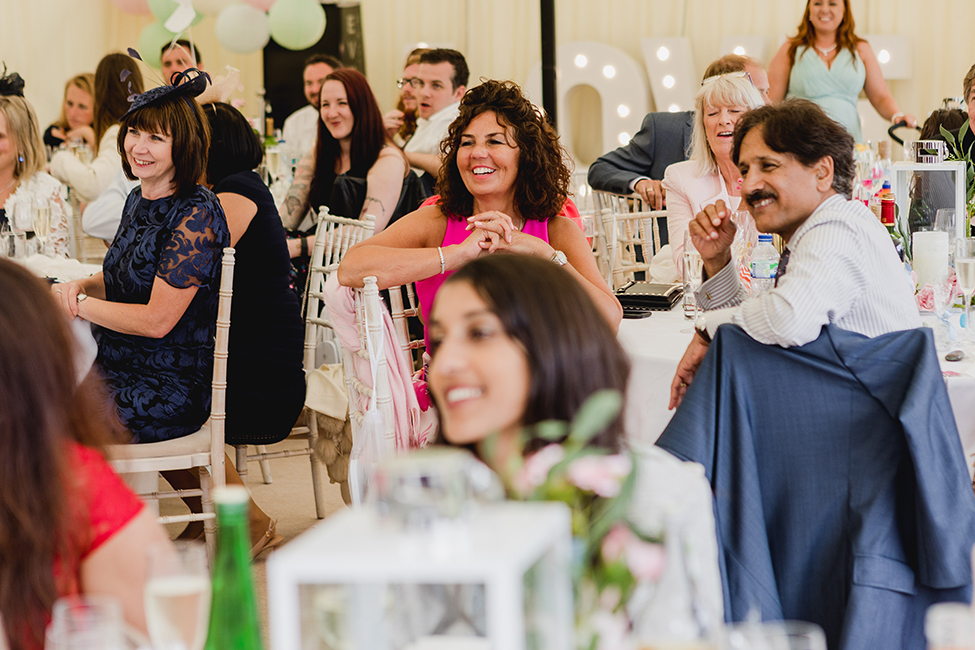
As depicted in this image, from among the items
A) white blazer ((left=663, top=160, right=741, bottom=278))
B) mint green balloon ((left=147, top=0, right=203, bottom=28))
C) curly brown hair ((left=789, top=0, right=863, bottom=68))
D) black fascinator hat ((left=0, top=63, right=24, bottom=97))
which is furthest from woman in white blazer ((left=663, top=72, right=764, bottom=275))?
mint green balloon ((left=147, top=0, right=203, bottom=28))

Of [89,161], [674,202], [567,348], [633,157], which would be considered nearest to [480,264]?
[567,348]

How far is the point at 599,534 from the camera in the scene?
2.45 feet

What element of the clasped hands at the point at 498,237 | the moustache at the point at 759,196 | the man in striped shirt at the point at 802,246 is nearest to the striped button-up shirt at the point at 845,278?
the man in striped shirt at the point at 802,246

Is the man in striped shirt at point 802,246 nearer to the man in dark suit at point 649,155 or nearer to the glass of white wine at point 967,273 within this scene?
the glass of white wine at point 967,273

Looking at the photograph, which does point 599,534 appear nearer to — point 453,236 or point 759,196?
point 759,196

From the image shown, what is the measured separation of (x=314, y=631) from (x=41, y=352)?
22.8 inches

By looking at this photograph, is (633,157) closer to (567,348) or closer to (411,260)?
(411,260)

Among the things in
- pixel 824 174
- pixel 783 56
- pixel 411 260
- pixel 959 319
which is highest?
pixel 783 56

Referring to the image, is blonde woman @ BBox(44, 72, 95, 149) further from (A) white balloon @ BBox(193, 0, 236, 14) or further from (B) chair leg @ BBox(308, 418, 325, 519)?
(B) chair leg @ BBox(308, 418, 325, 519)

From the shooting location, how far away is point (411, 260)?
2.55 meters

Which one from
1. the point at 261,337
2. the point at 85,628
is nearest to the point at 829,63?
the point at 261,337

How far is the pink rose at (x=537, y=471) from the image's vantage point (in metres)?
0.76

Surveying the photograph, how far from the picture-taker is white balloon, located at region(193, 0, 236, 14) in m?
7.07

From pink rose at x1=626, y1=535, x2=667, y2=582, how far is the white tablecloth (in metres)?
1.22
